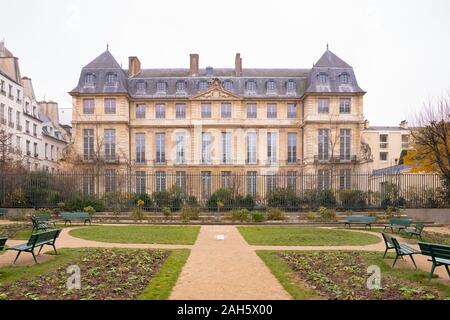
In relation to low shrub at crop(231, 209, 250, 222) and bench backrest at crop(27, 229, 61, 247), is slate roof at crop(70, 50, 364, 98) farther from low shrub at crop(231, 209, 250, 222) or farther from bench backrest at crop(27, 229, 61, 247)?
bench backrest at crop(27, 229, 61, 247)

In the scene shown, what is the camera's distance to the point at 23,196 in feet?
71.9

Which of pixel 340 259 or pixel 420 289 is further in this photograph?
pixel 340 259

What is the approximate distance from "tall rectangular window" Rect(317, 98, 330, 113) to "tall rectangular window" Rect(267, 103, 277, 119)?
4.17m

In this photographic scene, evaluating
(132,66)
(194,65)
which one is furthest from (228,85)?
(132,66)

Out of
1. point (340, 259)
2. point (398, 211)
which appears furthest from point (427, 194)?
point (340, 259)

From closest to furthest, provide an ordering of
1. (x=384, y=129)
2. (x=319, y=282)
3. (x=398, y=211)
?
(x=319, y=282), (x=398, y=211), (x=384, y=129)

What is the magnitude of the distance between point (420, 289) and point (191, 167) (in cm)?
3496

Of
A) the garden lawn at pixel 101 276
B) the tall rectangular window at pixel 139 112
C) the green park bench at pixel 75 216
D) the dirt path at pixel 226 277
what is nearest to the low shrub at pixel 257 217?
the green park bench at pixel 75 216

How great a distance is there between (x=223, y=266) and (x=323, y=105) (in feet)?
111

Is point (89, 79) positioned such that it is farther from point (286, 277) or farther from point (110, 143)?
point (286, 277)

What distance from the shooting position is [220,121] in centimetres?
4112

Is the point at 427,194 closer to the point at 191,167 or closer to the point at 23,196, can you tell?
the point at 23,196

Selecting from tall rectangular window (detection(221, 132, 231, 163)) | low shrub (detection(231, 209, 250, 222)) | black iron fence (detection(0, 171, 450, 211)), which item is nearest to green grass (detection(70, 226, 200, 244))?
low shrub (detection(231, 209, 250, 222))

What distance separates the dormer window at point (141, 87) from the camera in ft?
138
